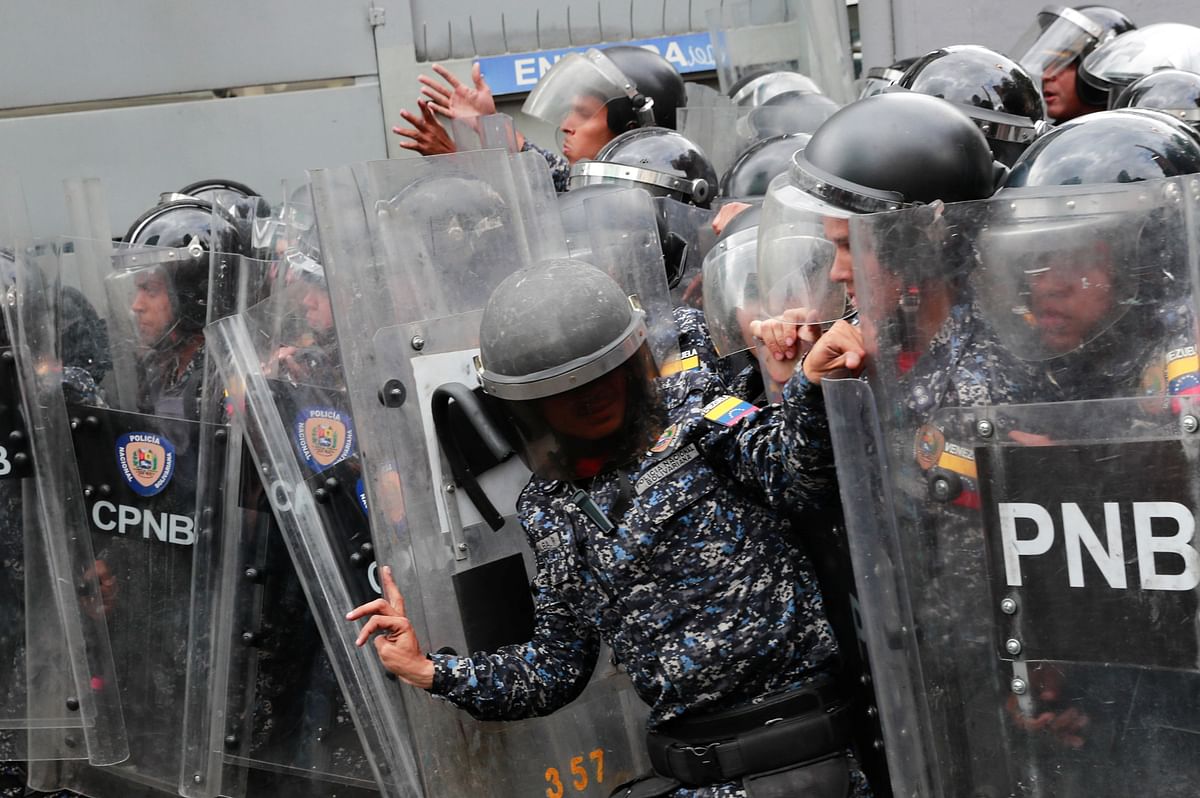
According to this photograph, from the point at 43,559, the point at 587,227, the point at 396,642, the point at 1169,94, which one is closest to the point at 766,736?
the point at 396,642

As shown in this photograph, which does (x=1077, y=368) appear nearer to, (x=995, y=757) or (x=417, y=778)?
(x=995, y=757)

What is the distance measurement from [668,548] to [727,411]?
0.30 meters

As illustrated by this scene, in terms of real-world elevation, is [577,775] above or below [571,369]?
below

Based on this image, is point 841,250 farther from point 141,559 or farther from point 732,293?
point 141,559

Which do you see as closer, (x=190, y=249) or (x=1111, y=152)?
(x=1111, y=152)

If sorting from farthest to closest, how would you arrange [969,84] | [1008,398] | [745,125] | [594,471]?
[745,125]
[969,84]
[594,471]
[1008,398]

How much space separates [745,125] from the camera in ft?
18.6

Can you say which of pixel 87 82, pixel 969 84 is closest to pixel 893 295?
pixel 969 84

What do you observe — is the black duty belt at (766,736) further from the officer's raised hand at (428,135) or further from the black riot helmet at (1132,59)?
the black riot helmet at (1132,59)

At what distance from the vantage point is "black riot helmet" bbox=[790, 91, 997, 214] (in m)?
2.57

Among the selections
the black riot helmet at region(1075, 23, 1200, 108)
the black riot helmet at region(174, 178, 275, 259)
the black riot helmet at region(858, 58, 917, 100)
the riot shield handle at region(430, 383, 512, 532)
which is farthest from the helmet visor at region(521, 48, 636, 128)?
the riot shield handle at region(430, 383, 512, 532)

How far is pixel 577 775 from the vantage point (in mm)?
3111

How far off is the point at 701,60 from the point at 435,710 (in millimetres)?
7318

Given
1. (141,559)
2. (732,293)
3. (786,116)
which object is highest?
(786,116)
